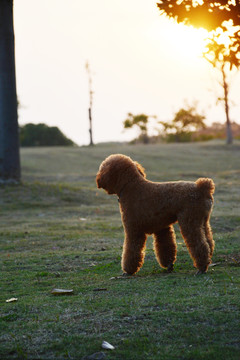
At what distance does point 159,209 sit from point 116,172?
770mm

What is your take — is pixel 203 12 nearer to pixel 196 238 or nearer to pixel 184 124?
pixel 196 238

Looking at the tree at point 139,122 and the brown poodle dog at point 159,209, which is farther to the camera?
the tree at point 139,122

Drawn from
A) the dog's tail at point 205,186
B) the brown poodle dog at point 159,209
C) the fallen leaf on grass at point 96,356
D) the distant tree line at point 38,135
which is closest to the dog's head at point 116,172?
the brown poodle dog at point 159,209

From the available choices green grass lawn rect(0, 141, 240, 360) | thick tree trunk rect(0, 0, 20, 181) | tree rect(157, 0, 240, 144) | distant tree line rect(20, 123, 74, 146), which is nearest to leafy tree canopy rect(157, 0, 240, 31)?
tree rect(157, 0, 240, 144)

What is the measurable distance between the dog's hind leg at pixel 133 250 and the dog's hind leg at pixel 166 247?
36 centimetres

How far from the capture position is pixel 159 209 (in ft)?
21.6

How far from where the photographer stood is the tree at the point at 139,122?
66244mm

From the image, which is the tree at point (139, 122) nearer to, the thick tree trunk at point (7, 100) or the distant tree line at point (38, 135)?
the distant tree line at point (38, 135)

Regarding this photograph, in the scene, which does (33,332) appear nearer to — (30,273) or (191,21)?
(30,273)

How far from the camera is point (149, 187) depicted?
22.1ft

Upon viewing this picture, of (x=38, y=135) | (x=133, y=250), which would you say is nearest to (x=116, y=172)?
(x=133, y=250)

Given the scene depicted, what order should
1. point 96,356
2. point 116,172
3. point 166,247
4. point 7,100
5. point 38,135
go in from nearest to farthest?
point 96,356, point 116,172, point 166,247, point 7,100, point 38,135

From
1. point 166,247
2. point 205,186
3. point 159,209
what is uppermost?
point 205,186

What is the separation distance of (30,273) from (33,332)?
2.88 metres
